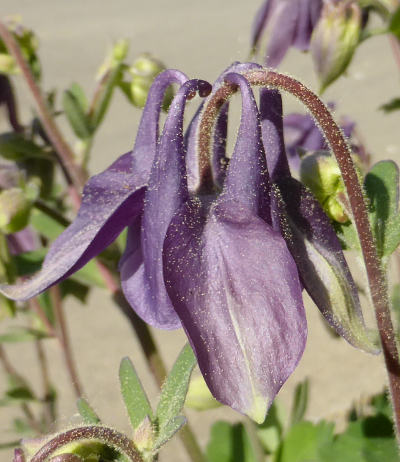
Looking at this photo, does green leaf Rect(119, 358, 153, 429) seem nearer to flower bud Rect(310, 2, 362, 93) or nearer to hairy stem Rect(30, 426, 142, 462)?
hairy stem Rect(30, 426, 142, 462)

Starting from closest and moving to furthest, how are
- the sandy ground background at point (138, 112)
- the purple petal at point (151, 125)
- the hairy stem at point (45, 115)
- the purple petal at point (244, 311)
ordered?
the purple petal at point (244, 311) → the purple petal at point (151, 125) → the hairy stem at point (45, 115) → the sandy ground background at point (138, 112)

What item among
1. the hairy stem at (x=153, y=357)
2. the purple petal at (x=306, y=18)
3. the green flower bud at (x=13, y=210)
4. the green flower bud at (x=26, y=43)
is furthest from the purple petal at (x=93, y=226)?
the purple petal at (x=306, y=18)

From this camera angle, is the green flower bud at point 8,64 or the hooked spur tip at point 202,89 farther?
the green flower bud at point 8,64

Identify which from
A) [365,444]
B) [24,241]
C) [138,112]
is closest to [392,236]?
[365,444]

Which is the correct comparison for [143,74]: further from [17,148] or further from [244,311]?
[244,311]

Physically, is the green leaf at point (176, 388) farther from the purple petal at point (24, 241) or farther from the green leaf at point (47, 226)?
the purple petal at point (24, 241)

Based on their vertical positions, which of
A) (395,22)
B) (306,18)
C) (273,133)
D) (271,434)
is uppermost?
(306,18)

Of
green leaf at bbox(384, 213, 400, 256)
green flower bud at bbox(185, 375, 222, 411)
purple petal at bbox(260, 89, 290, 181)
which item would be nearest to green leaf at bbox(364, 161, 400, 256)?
green leaf at bbox(384, 213, 400, 256)
